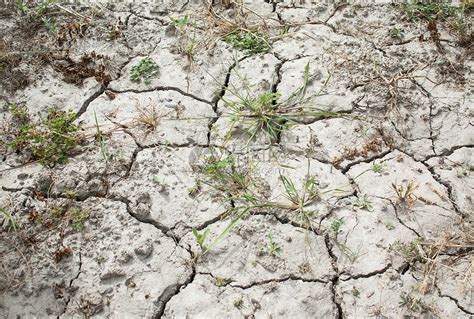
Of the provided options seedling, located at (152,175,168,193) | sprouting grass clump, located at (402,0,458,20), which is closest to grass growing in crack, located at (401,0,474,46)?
sprouting grass clump, located at (402,0,458,20)

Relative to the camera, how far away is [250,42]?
3508 mm

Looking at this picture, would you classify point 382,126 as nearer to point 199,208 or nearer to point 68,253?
point 199,208

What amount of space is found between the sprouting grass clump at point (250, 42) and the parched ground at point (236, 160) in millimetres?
14

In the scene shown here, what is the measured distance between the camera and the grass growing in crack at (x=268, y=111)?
3.10m

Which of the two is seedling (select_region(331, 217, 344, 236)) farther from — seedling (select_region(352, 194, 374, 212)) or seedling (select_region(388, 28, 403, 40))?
seedling (select_region(388, 28, 403, 40))

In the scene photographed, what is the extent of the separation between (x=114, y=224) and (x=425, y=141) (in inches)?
75.8

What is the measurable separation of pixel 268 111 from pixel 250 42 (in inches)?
25.9

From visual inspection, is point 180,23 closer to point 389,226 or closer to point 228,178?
point 228,178

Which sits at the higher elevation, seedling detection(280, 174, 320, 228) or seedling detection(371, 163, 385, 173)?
seedling detection(371, 163, 385, 173)

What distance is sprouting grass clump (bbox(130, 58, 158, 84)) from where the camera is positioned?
3379 mm

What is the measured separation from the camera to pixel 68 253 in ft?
8.46

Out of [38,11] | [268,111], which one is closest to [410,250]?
[268,111]

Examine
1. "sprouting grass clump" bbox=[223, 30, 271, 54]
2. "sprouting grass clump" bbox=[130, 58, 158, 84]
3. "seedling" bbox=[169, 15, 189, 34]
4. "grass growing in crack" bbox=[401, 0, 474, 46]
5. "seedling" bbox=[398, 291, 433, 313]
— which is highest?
"grass growing in crack" bbox=[401, 0, 474, 46]

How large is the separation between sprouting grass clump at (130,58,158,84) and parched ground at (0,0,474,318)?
0.04 feet
